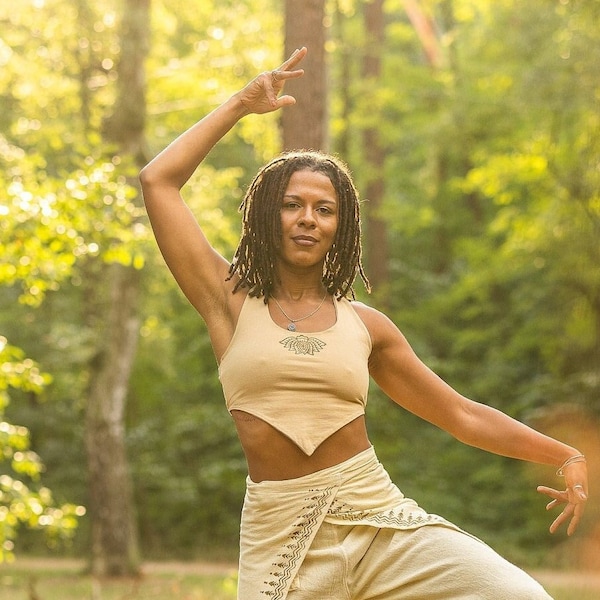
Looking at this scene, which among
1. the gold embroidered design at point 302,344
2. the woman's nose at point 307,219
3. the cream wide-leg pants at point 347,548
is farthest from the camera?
the woman's nose at point 307,219

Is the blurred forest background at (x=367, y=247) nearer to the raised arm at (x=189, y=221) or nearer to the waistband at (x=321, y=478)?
the raised arm at (x=189, y=221)

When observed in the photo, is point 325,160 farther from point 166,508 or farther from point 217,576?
point 166,508

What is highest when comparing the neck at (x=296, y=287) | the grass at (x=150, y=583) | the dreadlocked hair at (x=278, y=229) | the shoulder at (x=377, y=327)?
the dreadlocked hair at (x=278, y=229)

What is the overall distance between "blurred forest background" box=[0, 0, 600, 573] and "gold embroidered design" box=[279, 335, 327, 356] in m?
6.69

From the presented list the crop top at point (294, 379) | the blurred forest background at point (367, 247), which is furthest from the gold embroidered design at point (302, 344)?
the blurred forest background at point (367, 247)

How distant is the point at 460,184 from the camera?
20.6m

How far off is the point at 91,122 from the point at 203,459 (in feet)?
26.9

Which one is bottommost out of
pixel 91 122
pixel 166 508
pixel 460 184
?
pixel 166 508

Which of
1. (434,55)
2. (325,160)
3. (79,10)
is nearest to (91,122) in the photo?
(79,10)

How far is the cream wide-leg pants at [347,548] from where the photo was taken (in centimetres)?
319

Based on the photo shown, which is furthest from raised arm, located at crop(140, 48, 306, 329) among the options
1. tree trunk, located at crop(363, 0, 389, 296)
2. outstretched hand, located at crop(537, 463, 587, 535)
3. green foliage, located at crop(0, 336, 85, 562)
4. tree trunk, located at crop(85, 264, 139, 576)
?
tree trunk, located at crop(363, 0, 389, 296)

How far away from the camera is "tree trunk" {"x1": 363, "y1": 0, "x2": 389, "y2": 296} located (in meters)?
23.5

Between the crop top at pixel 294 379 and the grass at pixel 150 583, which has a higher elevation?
the crop top at pixel 294 379

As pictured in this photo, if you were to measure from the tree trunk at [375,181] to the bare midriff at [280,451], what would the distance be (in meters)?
20.0
